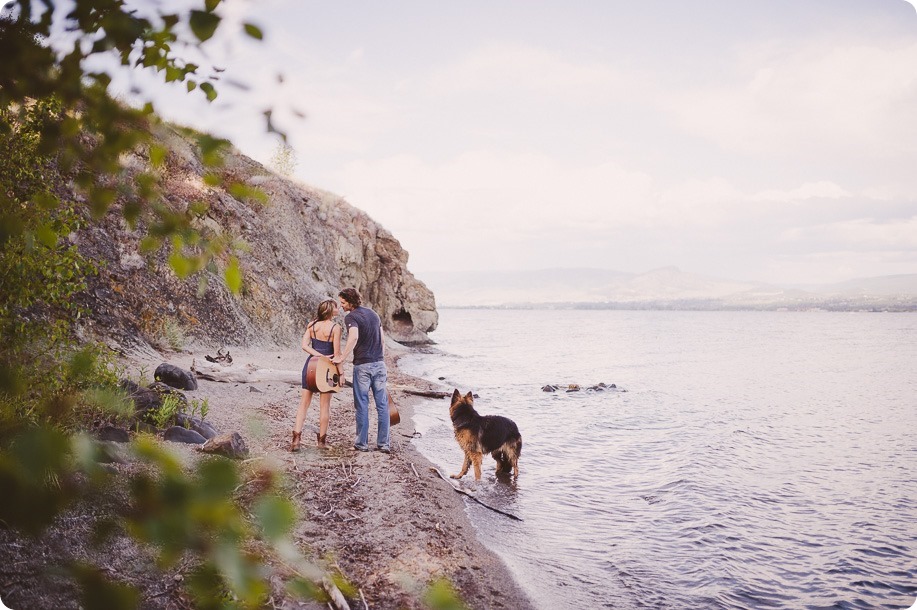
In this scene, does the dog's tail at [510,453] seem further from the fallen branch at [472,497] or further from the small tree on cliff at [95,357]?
the small tree on cliff at [95,357]

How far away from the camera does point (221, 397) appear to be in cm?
1210

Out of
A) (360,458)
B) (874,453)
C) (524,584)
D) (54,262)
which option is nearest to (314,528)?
(524,584)

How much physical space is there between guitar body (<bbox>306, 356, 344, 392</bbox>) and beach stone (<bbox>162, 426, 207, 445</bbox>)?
5.96ft

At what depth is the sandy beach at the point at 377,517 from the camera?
5406 mm

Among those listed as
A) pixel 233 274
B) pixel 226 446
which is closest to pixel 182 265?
pixel 233 274

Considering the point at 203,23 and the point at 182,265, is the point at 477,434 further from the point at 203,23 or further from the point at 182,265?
the point at 203,23

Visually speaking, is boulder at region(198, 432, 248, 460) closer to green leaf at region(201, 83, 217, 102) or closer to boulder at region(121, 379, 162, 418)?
boulder at region(121, 379, 162, 418)

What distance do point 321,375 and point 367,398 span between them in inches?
39.7

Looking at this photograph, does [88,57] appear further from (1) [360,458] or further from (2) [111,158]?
(1) [360,458]

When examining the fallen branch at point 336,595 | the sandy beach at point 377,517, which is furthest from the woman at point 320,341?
the fallen branch at point 336,595

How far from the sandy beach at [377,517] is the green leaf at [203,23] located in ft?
3.25

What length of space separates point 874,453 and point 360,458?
43.8 ft

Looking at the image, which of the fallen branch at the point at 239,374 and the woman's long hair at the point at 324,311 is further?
the fallen branch at the point at 239,374

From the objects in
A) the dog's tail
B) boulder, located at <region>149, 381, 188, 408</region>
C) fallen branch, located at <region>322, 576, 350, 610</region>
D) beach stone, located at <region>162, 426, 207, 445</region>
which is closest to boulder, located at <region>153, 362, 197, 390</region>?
boulder, located at <region>149, 381, 188, 408</region>
